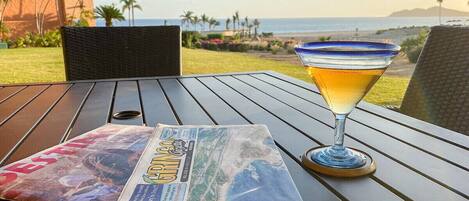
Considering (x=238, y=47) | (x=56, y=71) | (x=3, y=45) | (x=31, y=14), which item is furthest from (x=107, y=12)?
(x=56, y=71)

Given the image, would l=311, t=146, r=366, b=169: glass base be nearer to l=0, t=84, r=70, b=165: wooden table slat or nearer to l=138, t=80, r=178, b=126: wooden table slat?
l=138, t=80, r=178, b=126: wooden table slat

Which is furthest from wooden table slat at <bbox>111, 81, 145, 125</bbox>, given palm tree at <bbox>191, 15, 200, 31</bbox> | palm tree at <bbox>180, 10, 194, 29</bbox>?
palm tree at <bbox>191, 15, 200, 31</bbox>

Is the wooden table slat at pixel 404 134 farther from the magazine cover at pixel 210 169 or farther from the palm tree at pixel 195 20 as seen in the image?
the palm tree at pixel 195 20

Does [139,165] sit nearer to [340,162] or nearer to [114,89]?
[340,162]

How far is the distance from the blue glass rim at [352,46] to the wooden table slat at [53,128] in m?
0.49

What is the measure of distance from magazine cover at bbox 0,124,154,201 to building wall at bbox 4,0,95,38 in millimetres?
14315

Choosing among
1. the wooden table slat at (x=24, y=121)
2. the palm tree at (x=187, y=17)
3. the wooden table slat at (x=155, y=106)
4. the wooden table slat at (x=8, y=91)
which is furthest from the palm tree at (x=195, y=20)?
the wooden table slat at (x=24, y=121)

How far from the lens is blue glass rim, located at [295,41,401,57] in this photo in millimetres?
492

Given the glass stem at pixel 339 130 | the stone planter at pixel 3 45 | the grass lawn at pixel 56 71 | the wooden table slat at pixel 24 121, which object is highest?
the glass stem at pixel 339 130

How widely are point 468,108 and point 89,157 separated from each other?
105 cm

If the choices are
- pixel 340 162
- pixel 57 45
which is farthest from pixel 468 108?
pixel 57 45

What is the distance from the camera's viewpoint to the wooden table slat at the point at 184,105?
33.7 inches

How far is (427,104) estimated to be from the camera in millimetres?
1261

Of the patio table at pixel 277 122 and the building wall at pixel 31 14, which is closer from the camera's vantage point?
the patio table at pixel 277 122
